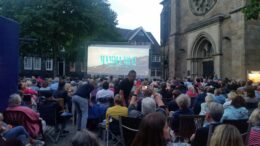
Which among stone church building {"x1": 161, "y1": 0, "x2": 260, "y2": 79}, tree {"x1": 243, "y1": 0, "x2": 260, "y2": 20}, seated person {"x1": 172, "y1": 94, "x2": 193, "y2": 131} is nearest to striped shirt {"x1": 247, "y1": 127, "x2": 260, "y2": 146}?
seated person {"x1": 172, "y1": 94, "x2": 193, "y2": 131}

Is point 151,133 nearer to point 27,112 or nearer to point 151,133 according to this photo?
point 151,133

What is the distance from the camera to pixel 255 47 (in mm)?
19641

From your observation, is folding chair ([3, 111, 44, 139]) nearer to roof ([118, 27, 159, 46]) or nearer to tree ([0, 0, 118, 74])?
tree ([0, 0, 118, 74])

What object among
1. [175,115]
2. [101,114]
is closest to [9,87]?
[101,114]

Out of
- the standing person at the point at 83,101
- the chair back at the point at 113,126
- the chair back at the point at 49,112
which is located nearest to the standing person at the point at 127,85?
the standing person at the point at 83,101

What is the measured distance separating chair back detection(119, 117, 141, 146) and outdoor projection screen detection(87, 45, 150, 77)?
42.3 feet

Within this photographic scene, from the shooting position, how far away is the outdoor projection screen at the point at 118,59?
19.2 metres

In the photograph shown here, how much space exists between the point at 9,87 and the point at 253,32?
15202 mm

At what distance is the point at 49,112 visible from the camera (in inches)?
363

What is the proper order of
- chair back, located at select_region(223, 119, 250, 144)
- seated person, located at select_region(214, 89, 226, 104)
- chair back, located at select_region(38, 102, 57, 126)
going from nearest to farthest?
chair back, located at select_region(223, 119, 250, 144), chair back, located at select_region(38, 102, 57, 126), seated person, located at select_region(214, 89, 226, 104)

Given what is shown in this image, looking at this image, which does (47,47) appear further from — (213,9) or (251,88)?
(251,88)

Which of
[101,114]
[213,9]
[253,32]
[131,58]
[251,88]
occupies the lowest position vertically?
[101,114]

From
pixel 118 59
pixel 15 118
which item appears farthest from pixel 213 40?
pixel 15 118

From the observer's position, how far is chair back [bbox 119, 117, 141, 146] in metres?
6.14
